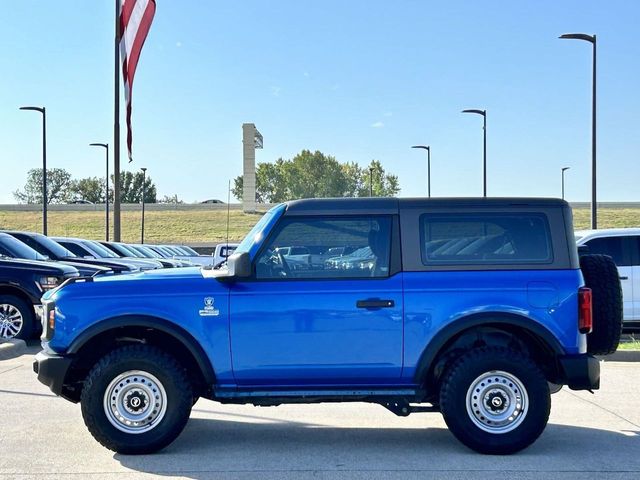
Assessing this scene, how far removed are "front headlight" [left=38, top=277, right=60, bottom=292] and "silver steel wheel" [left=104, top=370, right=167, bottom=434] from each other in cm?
662

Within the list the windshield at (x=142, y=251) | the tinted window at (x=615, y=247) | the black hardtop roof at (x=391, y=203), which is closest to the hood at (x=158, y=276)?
the black hardtop roof at (x=391, y=203)

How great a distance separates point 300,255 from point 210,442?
1.75 meters

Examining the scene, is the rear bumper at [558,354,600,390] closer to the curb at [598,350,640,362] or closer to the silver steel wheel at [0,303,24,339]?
the curb at [598,350,640,362]

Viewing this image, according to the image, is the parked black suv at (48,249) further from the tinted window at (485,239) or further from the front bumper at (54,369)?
the tinted window at (485,239)

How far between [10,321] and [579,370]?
29.7 ft

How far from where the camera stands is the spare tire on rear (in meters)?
6.38

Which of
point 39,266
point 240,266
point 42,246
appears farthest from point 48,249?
point 240,266

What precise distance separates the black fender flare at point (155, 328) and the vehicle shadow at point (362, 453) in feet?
2.41

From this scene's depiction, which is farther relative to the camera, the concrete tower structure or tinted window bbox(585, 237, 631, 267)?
the concrete tower structure

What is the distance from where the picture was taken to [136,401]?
606 centimetres

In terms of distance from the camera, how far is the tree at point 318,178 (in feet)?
440

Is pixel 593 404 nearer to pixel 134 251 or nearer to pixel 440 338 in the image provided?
pixel 440 338

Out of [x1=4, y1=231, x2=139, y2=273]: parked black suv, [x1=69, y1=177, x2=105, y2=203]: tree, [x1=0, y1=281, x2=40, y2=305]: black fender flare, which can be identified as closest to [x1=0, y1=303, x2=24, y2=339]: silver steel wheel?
[x1=0, y1=281, x2=40, y2=305]: black fender flare

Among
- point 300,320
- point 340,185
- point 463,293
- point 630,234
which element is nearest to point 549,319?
point 463,293
